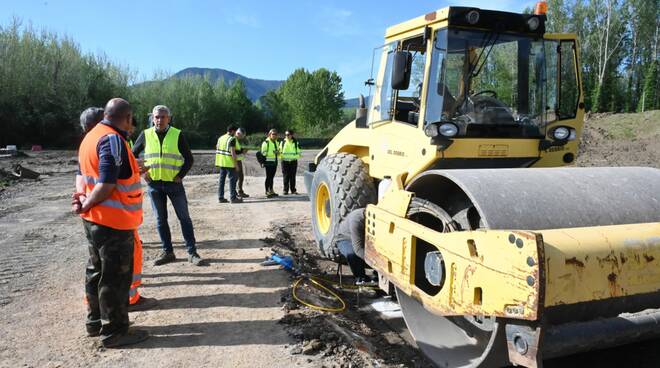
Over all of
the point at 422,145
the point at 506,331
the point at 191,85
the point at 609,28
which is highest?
the point at 609,28

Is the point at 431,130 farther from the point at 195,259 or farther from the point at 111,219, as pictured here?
the point at 195,259

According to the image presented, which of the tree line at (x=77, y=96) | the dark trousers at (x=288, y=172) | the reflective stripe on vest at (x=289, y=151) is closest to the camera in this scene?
the reflective stripe on vest at (x=289, y=151)

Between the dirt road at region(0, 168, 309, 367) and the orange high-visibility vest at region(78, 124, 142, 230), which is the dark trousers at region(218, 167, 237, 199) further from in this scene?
the orange high-visibility vest at region(78, 124, 142, 230)

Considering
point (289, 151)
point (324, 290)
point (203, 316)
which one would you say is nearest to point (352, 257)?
point (324, 290)

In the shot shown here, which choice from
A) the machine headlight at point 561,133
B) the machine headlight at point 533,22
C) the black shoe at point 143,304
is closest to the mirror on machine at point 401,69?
the machine headlight at point 533,22

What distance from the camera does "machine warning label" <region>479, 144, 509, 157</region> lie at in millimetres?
4035

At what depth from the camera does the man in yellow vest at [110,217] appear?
11.3 ft

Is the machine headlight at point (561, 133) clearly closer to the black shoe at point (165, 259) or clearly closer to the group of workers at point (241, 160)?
the black shoe at point (165, 259)

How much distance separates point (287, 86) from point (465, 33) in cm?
6391

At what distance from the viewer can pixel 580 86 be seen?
175 inches

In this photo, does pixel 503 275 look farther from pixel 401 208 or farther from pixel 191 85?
pixel 191 85

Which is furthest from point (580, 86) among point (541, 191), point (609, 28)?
point (609, 28)

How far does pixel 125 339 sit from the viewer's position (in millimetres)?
3506

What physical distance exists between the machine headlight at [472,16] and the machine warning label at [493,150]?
3.49 ft
